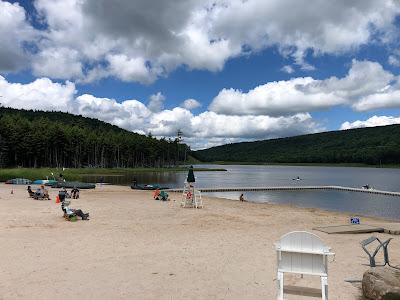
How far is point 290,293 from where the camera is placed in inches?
307

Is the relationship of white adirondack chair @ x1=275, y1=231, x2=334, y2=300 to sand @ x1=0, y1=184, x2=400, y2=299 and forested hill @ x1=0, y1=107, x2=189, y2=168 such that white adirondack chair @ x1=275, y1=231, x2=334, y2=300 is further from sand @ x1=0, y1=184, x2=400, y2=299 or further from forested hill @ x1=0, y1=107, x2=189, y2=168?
forested hill @ x1=0, y1=107, x2=189, y2=168

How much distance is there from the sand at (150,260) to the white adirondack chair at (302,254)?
73 cm

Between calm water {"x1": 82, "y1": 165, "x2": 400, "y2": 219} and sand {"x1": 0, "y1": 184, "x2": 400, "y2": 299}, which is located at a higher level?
sand {"x1": 0, "y1": 184, "x2": 400, "y2": 299}

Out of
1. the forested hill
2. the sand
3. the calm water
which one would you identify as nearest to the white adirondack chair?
the sand

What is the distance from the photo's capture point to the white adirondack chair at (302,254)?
7.36 meters

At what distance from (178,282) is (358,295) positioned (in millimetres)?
4084

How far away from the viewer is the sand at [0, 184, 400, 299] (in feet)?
27.0

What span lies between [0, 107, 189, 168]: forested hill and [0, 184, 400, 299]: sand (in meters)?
78.7

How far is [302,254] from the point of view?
7.43 meters

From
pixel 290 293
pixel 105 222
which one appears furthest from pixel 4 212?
pixel 290 293

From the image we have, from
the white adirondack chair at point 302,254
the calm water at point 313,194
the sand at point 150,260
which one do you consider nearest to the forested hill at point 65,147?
the calm water at point 313,194

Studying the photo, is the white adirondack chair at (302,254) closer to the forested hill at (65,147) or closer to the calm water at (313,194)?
the calm water at (313,194)

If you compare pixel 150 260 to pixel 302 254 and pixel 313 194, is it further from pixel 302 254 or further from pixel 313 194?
pixel 313 194

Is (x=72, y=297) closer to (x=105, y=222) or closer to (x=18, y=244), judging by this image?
(x=18, y=244)
